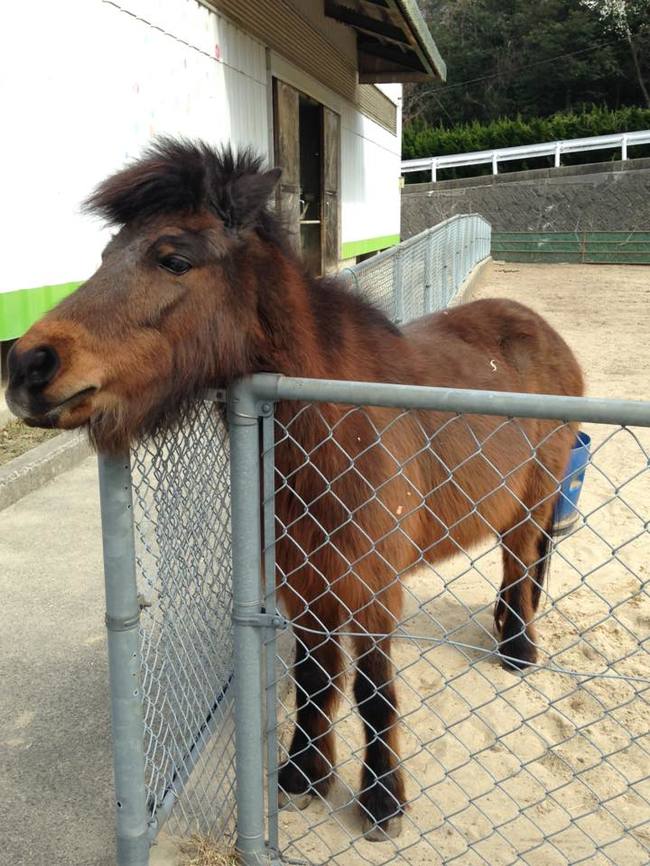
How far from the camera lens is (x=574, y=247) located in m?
23.2

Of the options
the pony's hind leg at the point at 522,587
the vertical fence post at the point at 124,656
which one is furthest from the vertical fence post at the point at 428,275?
the vertical fence post at the point at 124,656

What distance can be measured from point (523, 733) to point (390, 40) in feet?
41.3

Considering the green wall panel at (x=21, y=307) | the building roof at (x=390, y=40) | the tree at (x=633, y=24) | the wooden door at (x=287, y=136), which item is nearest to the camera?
the green wall panel at (x=21, y=307)

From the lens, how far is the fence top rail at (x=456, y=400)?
1.51 meters

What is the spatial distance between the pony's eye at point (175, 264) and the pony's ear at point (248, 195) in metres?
0.19

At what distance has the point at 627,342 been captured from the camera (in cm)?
1105

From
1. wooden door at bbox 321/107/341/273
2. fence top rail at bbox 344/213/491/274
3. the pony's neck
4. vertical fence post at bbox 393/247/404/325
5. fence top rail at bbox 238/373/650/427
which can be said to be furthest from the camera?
wooden door at bbox 321/107/341/273

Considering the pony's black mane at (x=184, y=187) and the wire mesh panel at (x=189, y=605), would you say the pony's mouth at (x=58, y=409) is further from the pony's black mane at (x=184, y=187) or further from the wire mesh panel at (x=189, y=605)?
the pony's black mane at (x=184, y=187)

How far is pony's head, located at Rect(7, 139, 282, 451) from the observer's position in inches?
69.9

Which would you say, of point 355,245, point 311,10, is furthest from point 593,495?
point 355,245

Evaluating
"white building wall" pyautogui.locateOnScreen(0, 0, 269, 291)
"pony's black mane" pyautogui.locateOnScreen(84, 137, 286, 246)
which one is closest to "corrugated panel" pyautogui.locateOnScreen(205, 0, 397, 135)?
"white building wall" pyautogui.locateOnScreen(0, 0, 269, 291)

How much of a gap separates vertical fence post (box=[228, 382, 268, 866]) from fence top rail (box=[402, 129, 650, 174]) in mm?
27966

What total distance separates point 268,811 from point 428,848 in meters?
0.60

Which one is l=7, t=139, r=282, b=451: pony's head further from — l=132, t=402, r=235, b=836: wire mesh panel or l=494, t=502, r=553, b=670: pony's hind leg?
l=494, t=502, r=553, b=670: pony's hind leg
